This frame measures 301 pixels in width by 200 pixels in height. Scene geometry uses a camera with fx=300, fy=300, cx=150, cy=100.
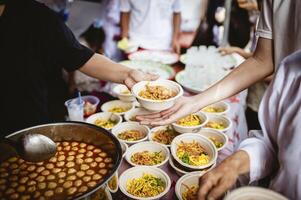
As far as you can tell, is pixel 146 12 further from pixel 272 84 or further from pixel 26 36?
pixel 272 84

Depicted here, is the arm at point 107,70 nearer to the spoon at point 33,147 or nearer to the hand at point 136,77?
the hand at point 136,77

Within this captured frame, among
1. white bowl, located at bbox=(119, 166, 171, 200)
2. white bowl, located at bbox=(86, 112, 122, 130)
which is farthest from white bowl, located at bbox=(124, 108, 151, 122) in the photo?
white bowl, located at bbox=(119, 166, 171, 200)

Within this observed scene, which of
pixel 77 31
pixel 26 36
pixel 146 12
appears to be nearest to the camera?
pixel 26 36

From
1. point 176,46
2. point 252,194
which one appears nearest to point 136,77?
point 252,194

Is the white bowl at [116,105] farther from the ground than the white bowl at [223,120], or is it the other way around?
the white bowl at [116,105]

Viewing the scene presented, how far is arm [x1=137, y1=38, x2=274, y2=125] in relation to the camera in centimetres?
191

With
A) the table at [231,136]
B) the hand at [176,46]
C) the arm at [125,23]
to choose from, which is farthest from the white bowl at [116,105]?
the arm at [125,23]

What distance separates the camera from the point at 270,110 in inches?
61.9

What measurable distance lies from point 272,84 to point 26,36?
1682mm

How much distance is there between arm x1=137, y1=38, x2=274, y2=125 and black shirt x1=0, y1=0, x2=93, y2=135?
80cm

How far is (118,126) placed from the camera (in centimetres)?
258

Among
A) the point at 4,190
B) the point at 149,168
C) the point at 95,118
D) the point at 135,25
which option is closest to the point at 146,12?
the point at 135,25

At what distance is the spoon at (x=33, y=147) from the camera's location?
1.53 metres

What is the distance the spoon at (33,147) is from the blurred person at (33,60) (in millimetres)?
707
